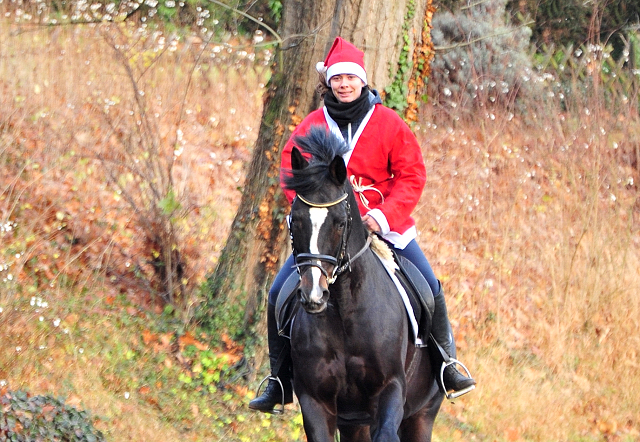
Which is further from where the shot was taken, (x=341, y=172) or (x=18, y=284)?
(x=18, y=284)

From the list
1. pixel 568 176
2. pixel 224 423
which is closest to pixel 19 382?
pixel 224 423

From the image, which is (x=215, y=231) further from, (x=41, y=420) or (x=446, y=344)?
(x=446, y=344)

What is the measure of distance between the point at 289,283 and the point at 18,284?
3.67 meters

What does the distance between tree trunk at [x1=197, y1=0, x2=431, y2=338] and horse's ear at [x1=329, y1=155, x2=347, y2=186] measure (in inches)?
148

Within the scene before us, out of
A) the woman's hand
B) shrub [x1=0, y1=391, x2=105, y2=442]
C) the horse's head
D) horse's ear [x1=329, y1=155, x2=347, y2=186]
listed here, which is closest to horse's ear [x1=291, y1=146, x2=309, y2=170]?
the horse's head

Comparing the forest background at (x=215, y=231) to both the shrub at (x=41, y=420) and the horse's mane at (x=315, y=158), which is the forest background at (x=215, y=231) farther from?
the horse's mane at (x=315, y=158)

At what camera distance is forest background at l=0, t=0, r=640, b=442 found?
828 centimetres

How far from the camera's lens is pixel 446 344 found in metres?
6.21

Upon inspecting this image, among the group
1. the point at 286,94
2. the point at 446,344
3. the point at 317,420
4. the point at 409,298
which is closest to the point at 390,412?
the point at 317,420

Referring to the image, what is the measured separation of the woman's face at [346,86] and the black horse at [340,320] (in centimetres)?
64

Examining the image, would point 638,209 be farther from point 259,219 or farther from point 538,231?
point 259,219

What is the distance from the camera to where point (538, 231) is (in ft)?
44.8

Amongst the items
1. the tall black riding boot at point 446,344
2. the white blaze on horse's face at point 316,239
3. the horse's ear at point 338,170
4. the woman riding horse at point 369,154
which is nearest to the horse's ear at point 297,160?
the horse's ear at point 338,170

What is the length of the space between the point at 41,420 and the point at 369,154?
3255 millimetres
